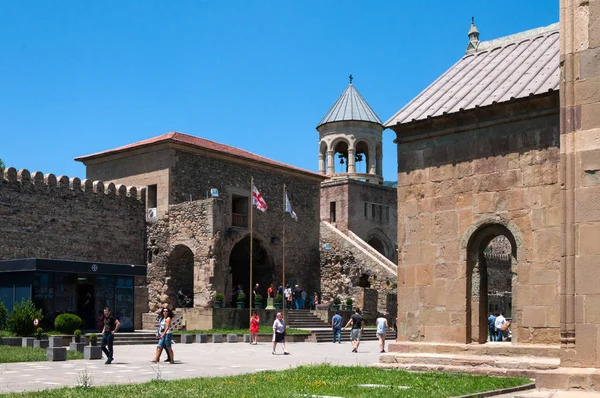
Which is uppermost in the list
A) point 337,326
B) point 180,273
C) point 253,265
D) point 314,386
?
point 253,265

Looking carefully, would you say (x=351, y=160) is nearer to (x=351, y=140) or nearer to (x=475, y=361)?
(x=351, y=140)

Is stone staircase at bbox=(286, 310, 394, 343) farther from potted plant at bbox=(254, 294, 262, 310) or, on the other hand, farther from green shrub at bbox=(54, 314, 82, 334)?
green shrub at bbox=(54, 314, 82, 334)

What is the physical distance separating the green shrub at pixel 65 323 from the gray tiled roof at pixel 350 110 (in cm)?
2974

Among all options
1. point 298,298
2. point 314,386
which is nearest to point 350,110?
point 298,298

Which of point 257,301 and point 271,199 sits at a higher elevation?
point 271,199

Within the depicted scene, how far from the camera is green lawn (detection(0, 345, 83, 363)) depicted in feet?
64.1

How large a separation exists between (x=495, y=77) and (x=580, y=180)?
6.19 metres

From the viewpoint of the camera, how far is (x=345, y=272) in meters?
45.2

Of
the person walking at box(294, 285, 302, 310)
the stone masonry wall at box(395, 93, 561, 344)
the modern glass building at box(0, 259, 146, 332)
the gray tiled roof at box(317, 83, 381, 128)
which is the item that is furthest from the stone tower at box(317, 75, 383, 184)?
the stone masonry wall at box(395, 93, 561, 344)

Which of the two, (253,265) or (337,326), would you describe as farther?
(253,265)

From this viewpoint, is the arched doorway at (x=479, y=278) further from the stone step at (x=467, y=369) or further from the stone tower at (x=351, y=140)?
the stone tower at (x=351, y=140)

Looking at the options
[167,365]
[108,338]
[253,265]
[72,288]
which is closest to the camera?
[167,365]

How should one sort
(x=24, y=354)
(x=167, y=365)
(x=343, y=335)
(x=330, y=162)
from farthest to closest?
(x=330, y=162) < (x=343, y=335) < (x=24, y=354) < (x=167, y=365)

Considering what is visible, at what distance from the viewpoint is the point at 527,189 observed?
14.7 metres
